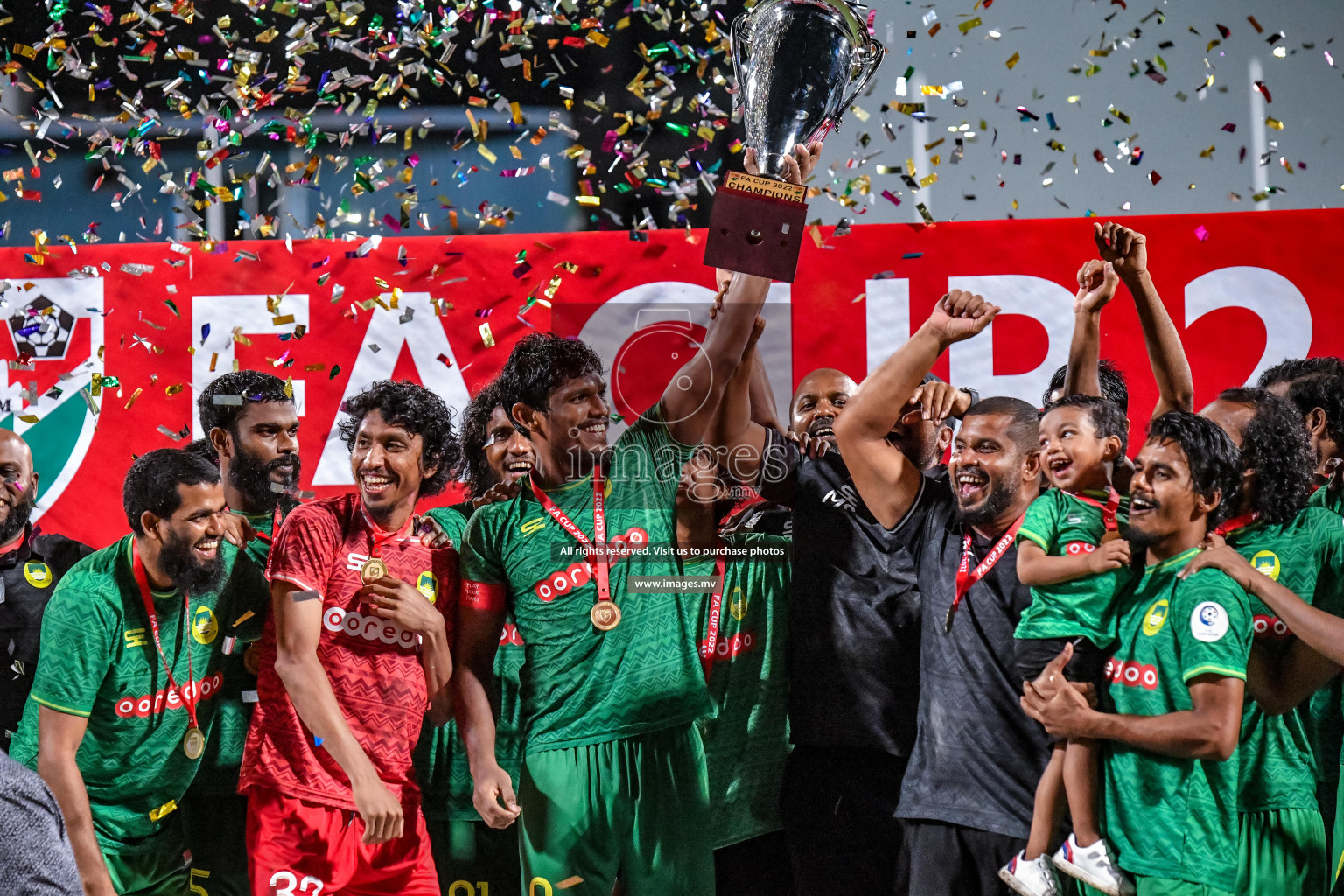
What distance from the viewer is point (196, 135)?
14.5 ft

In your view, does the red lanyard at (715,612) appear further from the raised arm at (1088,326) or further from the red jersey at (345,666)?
the raised arm at (1088,326)

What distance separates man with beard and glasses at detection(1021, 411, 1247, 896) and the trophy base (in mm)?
1319

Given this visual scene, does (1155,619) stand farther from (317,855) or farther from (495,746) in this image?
(317,855)

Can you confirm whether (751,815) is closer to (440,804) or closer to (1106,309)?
(440,804)

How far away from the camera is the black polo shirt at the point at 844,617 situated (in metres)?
3.69

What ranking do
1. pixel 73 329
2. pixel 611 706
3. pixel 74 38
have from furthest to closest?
pixel 74 38, pixel 73 329, pixel 611 706

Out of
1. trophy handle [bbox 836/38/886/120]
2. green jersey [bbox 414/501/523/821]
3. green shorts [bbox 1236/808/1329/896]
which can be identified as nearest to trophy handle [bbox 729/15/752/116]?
trophy handle [bbox 836/38/886/120]

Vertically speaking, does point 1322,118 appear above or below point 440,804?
above

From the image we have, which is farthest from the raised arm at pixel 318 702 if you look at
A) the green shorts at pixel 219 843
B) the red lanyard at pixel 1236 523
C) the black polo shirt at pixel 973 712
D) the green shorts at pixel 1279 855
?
the red lanyard at pixel 1236 523

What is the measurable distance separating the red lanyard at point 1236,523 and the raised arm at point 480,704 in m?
2.47

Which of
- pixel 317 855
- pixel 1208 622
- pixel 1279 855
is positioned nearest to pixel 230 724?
pixel 317 855

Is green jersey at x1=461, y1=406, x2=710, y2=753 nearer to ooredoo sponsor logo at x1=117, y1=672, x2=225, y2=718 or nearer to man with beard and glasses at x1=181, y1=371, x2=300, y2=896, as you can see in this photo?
man with beard and glasses at x1=181, y1=371, x2=300, y2=896

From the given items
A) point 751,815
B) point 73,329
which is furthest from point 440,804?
point 73,329

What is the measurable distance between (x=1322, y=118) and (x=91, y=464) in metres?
4.91
